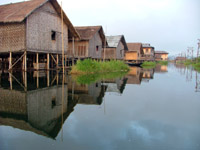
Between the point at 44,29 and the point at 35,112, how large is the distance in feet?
42.0

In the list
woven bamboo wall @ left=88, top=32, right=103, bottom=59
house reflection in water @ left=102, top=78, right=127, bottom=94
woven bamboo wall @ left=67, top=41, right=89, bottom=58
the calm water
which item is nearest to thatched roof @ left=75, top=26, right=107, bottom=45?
woven bamboo wall @ left=67, top=41, right=89, bottom=58

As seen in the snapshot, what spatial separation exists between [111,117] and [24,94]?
12.9 ft

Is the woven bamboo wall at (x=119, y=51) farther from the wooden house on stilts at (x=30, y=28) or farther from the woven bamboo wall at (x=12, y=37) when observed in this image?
the woven bamboo wall at (x=12, y=37)

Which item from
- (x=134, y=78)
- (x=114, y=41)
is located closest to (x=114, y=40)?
(x=114, y=41)

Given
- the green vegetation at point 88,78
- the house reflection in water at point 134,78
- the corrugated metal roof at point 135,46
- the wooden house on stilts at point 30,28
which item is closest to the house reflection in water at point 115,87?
the green vegetation at point 88,78

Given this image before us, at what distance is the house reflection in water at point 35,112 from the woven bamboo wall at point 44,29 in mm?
9206

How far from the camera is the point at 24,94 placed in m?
7.14

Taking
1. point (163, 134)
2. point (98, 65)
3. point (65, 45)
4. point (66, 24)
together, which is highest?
point (66, 24)

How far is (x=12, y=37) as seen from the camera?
49.6 feet

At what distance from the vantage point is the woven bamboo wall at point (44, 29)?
49.4ft

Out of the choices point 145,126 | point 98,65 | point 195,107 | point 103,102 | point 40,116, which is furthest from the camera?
point 98,65

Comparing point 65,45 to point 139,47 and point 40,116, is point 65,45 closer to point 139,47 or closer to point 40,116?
point 40,116

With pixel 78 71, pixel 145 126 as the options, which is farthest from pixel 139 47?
pixel 145 126

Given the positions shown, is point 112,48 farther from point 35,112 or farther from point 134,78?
point 35,112
